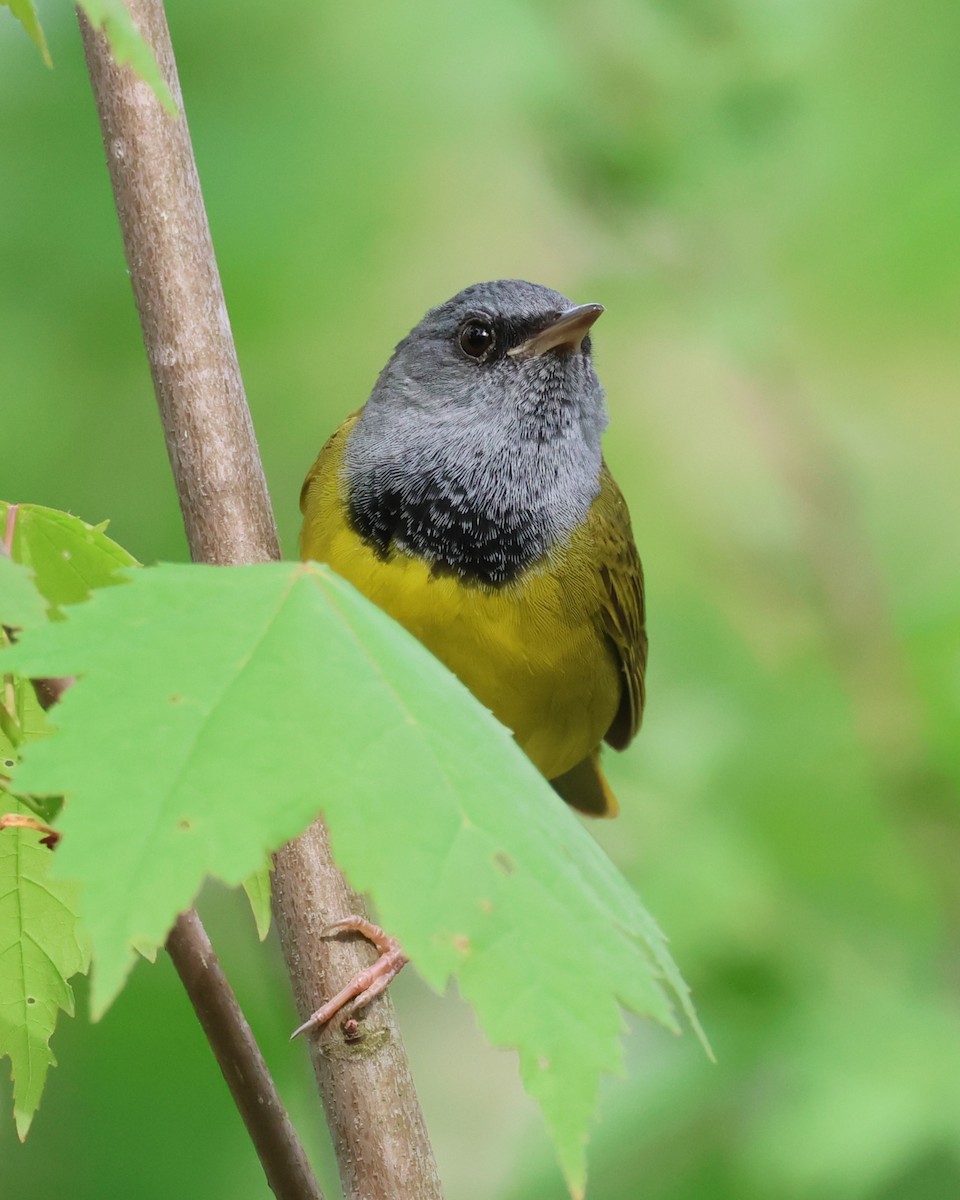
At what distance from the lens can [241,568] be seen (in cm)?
141

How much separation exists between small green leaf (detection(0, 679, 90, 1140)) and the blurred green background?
4.82 ft

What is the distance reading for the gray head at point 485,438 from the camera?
11.3 feet

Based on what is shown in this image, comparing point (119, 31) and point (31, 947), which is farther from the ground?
point (119, 31)

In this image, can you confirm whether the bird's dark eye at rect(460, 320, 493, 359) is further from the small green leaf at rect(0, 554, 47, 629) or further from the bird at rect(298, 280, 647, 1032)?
the small green leaf at rect(0, 554, 47, 629)

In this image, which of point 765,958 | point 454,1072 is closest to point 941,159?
point 765,958

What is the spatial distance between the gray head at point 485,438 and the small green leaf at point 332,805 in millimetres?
2049

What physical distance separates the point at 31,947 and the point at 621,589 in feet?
7.23

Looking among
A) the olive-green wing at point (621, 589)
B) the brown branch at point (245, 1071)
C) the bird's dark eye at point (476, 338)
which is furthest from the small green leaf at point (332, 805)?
the bird's dark eye at point (476, 338)

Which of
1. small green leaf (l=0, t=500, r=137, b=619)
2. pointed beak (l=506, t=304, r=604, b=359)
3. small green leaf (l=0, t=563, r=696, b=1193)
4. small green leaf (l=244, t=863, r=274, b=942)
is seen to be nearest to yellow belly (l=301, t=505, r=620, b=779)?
pointed beak (l=506, t=304, r=604, b=359)

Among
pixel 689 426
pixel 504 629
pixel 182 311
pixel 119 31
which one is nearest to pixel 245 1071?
pixel 119 31

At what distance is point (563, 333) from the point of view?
3684 mm

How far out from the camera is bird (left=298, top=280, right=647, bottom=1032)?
3.35 m

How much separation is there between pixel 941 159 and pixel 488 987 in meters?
3.37

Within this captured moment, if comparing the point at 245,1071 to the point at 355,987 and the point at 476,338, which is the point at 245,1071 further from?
the point at 476,338
